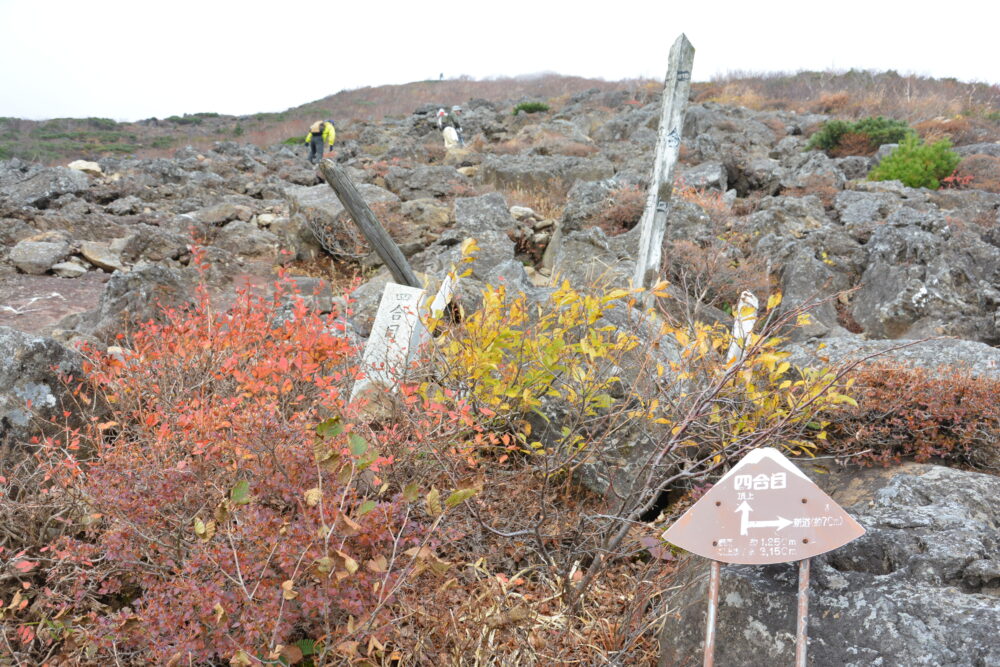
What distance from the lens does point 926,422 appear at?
9.28 ft

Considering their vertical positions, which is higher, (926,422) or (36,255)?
(36,255)

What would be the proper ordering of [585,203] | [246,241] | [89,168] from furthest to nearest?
[89,168] < [246,241] < [585,203]

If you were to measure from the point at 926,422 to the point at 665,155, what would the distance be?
2989 mm

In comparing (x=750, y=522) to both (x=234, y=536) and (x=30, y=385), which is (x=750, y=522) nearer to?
(x=234, y=536)

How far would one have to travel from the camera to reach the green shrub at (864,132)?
1294cm

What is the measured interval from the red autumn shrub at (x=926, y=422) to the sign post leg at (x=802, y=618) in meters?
1.13

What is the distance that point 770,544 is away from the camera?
1829mm

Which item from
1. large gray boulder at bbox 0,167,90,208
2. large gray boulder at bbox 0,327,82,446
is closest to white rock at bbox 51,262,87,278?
large gray boulder at bbox 0,167,90,208

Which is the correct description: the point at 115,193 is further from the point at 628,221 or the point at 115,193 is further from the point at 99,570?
the point at 99,570

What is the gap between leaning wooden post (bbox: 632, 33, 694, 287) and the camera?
4.89m

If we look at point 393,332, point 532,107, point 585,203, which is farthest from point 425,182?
point 532,107

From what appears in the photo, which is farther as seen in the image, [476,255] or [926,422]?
[476,255]

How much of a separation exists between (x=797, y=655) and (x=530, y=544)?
141 centimetres

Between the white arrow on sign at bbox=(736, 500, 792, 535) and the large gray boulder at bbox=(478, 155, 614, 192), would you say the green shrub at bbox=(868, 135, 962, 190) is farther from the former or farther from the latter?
the white arrow on sign at bbox=(736, 500, 792, 535)
